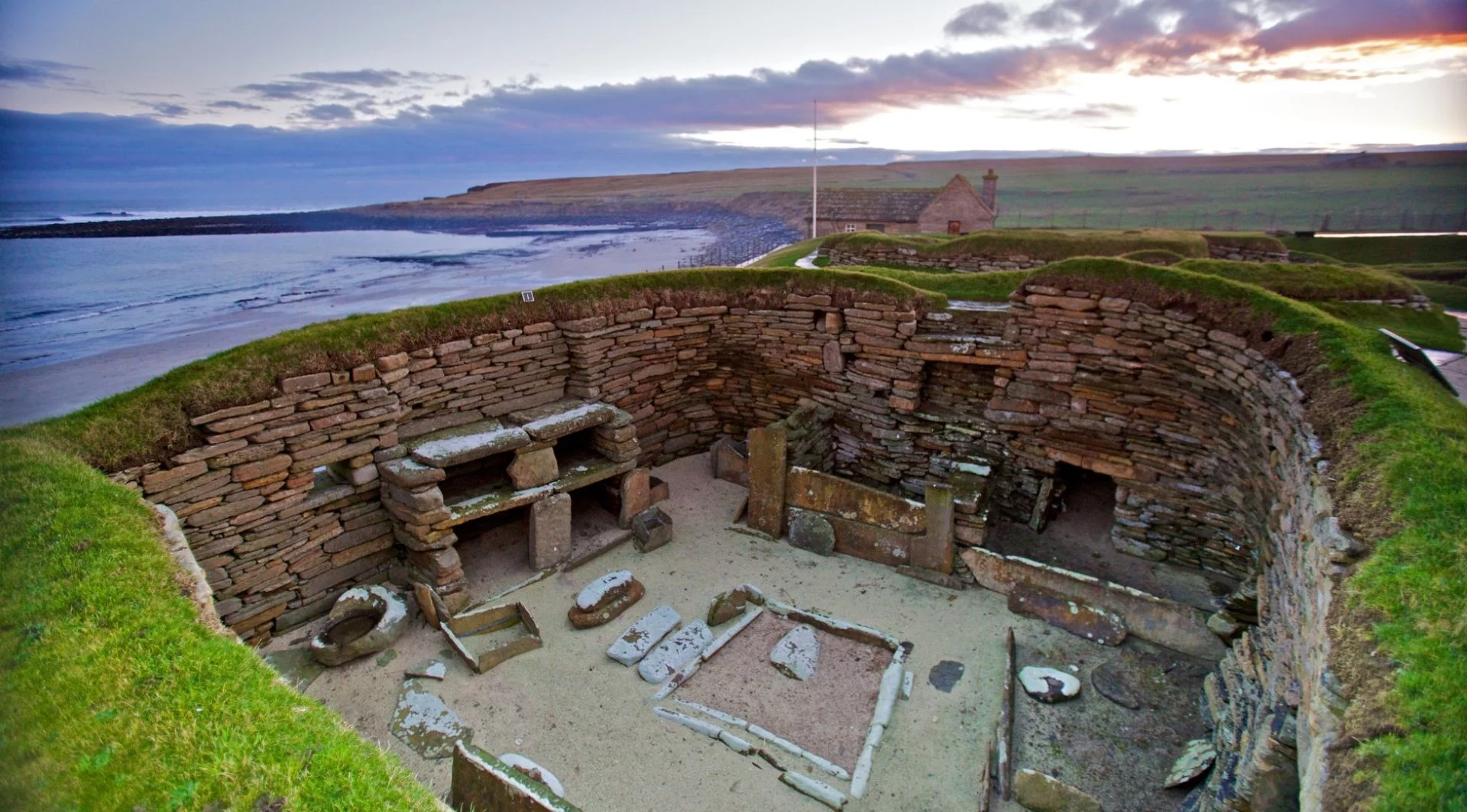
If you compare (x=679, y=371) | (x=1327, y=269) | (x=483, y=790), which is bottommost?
(x=483, y=790)

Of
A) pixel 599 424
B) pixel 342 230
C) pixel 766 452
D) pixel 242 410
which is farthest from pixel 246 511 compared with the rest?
pixel 342 230

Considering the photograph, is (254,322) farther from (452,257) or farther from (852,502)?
(452,257)

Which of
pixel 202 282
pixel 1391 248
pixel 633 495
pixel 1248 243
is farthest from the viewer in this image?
pixel 202 282

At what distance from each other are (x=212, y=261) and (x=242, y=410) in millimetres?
35344

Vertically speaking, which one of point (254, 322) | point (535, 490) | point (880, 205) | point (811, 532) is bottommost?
point (811, 532)

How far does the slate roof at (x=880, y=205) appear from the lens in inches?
1389

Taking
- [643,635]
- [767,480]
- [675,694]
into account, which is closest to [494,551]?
[643,635]

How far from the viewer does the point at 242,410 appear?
7746 mm

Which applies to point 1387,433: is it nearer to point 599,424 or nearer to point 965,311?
point 965,311

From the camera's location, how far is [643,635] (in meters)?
8.10

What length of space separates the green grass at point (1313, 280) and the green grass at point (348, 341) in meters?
6.10

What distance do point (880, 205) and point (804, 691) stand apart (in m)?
33.6

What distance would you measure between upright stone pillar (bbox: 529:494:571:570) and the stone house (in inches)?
1042

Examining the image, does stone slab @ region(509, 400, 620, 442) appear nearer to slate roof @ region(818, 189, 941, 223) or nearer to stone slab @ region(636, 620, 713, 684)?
stone slab @ region(636, 620, 713, 684)
